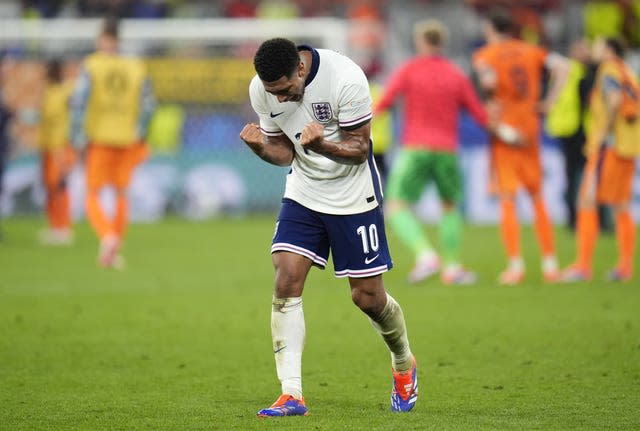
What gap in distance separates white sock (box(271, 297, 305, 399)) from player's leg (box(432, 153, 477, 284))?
6348 mm

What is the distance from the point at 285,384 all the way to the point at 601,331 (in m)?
3.86

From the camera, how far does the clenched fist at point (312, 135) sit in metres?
6.14

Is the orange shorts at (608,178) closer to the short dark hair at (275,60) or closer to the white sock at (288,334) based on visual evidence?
the white sock at (288,334)

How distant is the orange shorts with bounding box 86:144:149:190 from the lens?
14.5 m

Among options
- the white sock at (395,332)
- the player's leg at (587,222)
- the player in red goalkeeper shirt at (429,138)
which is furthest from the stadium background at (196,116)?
the white sock at (395,332)

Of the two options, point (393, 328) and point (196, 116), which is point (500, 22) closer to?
point (393, 328)

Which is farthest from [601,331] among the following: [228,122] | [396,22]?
[396,22]

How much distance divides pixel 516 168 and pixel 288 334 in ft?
22.1

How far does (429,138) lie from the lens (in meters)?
12.7

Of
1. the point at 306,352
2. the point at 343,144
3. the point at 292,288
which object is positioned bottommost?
the point at 306,352

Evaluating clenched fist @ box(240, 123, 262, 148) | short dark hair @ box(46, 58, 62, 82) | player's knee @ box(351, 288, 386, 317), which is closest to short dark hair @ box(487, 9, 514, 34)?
player's knee @ box(351, 288, 386, 317)

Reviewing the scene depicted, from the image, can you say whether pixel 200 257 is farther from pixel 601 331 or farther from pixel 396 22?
pixel 396 22

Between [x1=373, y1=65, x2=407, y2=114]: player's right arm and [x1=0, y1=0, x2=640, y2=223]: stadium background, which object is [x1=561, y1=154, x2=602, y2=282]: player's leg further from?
[x1=0, y1=0, x2=640, y2=223]: stadium background

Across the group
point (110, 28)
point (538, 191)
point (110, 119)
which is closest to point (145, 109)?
point (110, 119)
